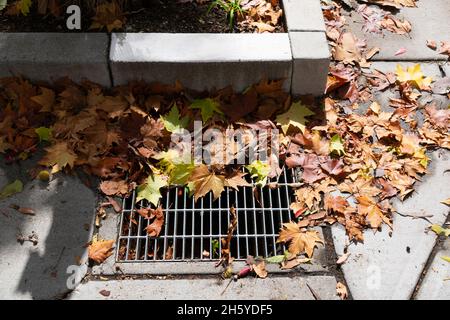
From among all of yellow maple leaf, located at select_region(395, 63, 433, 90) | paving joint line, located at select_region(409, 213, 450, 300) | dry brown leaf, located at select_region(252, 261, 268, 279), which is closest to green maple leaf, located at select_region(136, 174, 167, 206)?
dry brown leaf, located at select_region(252, 261, 268, 279)

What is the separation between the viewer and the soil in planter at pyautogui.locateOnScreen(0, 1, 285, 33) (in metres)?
3.33

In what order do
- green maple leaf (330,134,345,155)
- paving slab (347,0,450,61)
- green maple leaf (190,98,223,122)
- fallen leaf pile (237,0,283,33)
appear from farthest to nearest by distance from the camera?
paving slab (347,0,450,61)
fallen leaf pile (237,0,283,33)
green maple leaf (190,98,223,122)
green maple leaf (330,134,345,155)

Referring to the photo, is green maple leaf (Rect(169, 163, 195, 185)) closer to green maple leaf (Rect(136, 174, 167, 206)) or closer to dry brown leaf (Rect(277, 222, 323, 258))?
green maple leaf (Rect(136, 174, 167, 206))

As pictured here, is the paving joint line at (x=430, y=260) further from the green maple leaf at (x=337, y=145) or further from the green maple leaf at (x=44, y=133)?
the green maple leaf at (x=44, y=133)

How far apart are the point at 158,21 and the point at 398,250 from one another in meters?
2.14

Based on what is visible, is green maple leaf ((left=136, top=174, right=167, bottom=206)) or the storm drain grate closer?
the storm drain grate

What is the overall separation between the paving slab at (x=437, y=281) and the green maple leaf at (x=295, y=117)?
42.9 inches

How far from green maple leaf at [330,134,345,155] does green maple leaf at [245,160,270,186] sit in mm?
441

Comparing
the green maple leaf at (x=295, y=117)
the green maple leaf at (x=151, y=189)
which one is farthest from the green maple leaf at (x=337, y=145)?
the green maple leaf at (x=151, y=189)

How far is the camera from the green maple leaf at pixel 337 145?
3070 mm

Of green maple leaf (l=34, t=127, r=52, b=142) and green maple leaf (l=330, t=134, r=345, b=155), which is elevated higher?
green maple leaf (l=330, t=134, r=345, b=155)

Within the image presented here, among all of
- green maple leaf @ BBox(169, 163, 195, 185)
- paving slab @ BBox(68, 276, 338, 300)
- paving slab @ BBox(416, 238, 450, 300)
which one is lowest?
paving slab @ BBox(68, 276, 338, 300)

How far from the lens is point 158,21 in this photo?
339 cm

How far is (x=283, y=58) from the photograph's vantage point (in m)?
3.13
